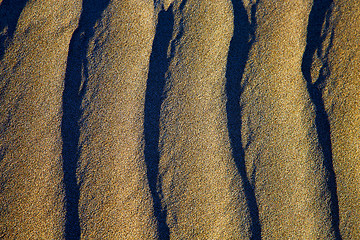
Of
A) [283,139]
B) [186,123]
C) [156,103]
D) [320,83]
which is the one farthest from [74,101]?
[320,83]

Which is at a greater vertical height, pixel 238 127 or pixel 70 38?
pixel 70 38

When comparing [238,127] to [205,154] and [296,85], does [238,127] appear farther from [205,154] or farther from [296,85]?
[296,85]

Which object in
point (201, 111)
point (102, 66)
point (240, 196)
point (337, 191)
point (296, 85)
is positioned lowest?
point (337, 191)

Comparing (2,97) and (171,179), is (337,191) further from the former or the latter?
(2,97)

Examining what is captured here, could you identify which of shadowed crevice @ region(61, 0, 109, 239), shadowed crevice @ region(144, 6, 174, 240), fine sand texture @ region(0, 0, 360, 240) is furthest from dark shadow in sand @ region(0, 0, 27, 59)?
shadowed crevice @ region(144, 6, 174, 240)

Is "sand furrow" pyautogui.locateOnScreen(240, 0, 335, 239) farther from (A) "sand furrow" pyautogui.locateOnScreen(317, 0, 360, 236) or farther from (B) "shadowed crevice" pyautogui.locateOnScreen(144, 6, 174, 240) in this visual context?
(B) "shadowed crevice" pyautogui.locateOnScreen(144, 6, 174, 240)

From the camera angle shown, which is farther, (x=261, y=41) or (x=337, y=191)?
(x=261, y=41)

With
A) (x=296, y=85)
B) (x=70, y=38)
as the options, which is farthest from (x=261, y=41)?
(x=70, y=38)
